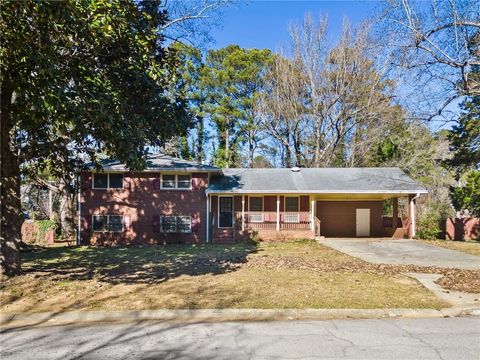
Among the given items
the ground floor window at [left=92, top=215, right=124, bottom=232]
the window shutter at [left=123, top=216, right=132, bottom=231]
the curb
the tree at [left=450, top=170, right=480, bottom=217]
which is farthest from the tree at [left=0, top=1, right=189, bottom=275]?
the tree at [left=450, top=170, right=480, bottom=217]

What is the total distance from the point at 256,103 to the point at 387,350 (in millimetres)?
31295

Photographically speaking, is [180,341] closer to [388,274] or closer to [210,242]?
[388,274]

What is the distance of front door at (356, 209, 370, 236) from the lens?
25.0 meters

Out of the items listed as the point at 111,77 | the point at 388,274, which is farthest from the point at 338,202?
the point at 111,77

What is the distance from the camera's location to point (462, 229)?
77.3 ft

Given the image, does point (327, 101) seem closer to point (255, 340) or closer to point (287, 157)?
point (287, 157)

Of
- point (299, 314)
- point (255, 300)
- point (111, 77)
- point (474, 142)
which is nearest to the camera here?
point (299, 314)

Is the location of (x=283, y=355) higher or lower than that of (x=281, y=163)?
lower

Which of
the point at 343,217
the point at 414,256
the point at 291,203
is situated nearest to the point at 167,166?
the point at 291,203

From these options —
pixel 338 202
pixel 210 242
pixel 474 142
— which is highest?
A: pixel 474 142

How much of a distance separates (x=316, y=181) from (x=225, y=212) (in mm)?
5786

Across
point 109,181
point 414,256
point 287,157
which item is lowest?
point 414,256

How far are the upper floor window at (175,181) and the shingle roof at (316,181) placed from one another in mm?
1346

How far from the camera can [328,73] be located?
30.6 meters
